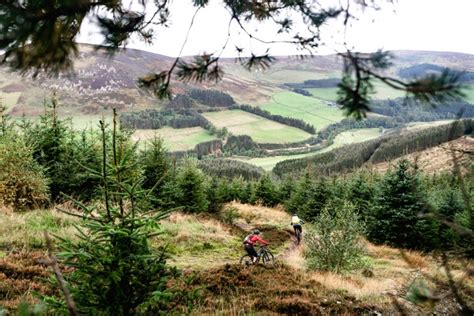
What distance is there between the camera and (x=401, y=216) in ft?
65.2

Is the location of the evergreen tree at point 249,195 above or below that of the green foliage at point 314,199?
below

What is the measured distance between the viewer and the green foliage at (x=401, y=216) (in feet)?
65.2

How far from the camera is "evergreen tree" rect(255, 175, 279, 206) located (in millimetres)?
32875

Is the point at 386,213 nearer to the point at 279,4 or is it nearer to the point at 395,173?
the point at 395,173

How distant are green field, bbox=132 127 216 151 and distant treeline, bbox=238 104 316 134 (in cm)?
3730

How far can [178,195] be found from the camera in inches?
906

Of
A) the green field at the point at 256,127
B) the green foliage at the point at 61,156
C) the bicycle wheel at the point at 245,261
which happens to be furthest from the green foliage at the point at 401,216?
the green field at the point at 256,127

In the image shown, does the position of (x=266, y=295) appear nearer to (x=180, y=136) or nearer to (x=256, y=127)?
(x=180, y=136)

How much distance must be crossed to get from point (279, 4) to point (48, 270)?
6425 millimetres

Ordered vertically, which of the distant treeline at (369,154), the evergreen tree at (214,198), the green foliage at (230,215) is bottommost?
the distant treeline at (369,154)

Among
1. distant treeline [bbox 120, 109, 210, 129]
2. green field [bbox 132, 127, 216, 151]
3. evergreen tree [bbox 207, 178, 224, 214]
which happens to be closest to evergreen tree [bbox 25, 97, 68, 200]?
evergreen tree [bbox 207, 178, 224, 214]

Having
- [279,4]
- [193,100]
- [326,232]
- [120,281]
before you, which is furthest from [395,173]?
[193,100]

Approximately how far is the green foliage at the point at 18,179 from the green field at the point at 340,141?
109 m

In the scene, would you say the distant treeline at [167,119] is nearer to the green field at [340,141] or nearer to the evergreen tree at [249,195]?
the green field at [340,141]
